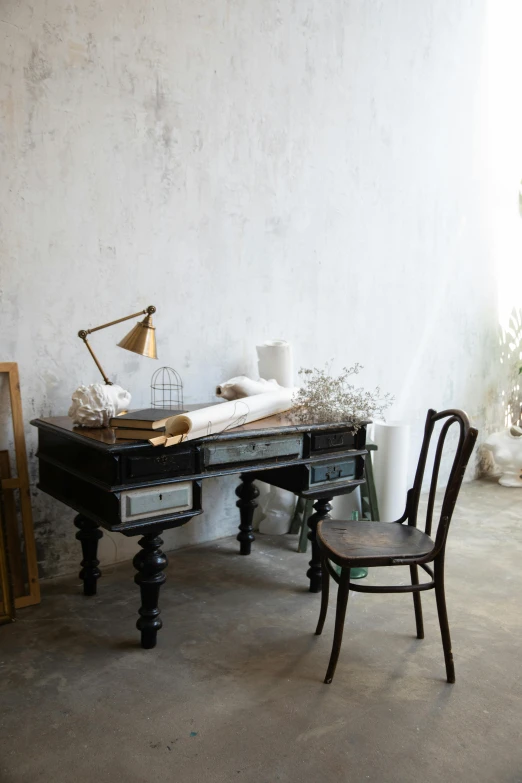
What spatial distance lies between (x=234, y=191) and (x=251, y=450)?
1.70 m

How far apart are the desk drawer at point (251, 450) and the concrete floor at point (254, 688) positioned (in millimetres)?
731

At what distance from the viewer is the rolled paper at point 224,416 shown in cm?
251

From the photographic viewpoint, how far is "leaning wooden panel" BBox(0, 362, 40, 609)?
300 centimetres

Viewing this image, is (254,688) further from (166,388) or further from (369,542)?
(166,388)

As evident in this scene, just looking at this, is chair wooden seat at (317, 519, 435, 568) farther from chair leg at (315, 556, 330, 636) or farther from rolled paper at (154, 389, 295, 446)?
rolled paper at (154, 389, 295, 446)

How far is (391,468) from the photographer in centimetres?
426

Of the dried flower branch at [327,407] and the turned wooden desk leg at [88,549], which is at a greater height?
the dried flower branch at [327,407]

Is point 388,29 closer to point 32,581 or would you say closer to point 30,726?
point 32,581

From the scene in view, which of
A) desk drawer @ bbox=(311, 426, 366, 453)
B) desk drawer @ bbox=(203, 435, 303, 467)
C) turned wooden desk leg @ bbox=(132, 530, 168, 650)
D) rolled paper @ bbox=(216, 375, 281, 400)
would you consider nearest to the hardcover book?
desk drawer @ bbox=(203, 435, 303, 467)

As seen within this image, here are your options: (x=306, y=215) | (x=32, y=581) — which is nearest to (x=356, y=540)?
(x=32, y=581)

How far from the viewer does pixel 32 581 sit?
9.91 feet

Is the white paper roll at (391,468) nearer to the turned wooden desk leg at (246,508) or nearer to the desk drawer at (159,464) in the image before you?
the turned wooden desk leg at (246,508)

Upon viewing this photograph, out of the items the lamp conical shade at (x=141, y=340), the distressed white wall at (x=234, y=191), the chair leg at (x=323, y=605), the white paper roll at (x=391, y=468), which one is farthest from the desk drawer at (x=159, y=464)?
the white paper roll at (x=391, y=468)

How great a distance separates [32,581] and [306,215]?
265cm
